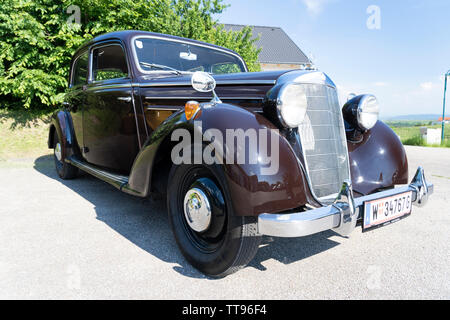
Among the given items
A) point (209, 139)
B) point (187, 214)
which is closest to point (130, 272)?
point (187, 214)

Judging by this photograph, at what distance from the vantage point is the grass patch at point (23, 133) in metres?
7.26

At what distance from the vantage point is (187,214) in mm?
2092

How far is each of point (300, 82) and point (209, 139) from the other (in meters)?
0.70

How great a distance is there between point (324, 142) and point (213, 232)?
95 cm

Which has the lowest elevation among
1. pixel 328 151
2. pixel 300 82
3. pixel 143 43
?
pixel 328 151

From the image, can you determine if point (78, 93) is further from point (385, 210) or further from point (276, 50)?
point (276, 50)

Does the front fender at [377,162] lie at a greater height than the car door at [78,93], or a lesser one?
lesser

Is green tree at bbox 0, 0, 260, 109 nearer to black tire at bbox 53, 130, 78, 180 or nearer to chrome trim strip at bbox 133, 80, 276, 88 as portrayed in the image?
black tire at bbox 53, 130, 78, 180

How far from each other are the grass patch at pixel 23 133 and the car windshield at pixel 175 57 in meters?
5.59

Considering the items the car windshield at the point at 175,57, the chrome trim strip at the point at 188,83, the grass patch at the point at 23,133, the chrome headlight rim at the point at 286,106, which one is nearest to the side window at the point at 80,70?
the car windshield at the point at 175,57

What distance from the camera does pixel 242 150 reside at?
1.73 metres

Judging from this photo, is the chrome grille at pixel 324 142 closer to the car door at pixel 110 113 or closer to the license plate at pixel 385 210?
the license plate at pixel 385 210

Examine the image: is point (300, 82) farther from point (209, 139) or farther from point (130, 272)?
point (130, 272)
